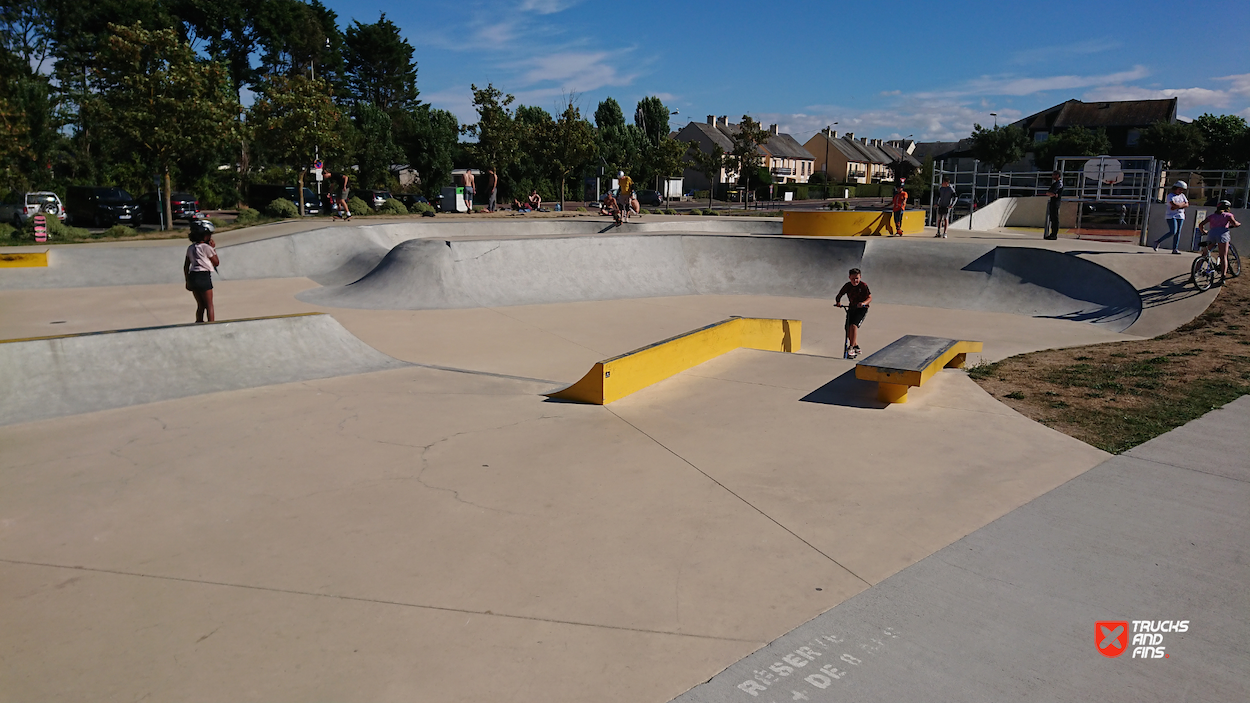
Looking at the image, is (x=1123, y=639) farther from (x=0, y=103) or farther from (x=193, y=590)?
(x=0, y=103)

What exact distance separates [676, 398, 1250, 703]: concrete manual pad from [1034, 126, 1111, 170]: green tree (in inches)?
2749

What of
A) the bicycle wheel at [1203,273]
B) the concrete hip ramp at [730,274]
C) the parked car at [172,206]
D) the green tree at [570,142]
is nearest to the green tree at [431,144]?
the green tree at [570,142]

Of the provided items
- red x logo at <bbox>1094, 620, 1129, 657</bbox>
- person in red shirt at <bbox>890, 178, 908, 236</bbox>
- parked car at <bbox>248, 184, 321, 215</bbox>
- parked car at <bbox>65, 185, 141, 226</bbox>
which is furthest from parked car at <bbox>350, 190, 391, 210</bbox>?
red x logo at <bbox>1094, 620, 1129, 657</bbox>

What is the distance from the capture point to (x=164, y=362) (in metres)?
7.62

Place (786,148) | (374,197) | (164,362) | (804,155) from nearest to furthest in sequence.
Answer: (164,362) < (374,197) < (786,148) < (804,155)

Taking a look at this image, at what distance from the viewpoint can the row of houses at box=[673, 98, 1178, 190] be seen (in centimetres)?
7269

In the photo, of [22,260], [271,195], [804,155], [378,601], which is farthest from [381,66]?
[378,601]

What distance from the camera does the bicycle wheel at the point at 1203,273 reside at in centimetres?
1350

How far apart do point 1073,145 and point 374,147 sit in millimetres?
58752

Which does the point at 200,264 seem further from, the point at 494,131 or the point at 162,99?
the point at 494,131

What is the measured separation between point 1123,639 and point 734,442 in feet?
10.3

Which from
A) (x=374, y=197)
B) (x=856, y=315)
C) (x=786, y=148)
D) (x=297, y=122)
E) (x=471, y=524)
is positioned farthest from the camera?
(x=786, y=148)

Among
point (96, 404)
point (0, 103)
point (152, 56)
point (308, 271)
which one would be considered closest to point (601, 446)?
point (96, 404)

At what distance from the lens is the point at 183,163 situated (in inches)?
1623
